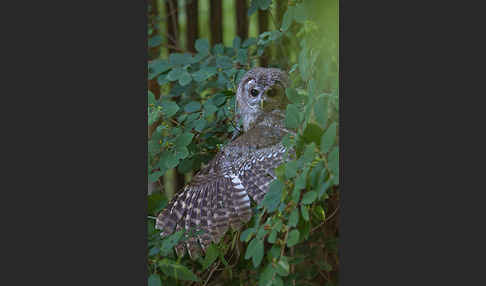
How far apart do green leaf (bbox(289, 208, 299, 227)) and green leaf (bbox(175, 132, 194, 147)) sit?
58 centimetres

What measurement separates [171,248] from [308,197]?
0.50 meters

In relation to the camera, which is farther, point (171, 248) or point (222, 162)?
point (222, 162)

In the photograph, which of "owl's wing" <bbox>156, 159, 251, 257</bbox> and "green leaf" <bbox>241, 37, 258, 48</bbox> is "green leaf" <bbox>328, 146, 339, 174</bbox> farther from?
"green leaf" <bbox>241, 37, 258, 48</bbox>

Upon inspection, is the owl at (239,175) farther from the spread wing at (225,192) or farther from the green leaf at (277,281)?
the green leaf at (277,281)

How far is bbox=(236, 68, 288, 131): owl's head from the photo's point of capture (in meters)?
2.23

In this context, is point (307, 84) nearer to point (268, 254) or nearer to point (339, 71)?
point (339, 71)

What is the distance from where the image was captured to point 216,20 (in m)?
2.44

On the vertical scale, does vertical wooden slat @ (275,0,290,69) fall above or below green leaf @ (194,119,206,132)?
above

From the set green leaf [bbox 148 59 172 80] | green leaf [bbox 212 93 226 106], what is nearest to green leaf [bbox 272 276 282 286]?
green leaf [bbox 212 93 226 106]

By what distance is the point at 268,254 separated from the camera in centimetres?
192

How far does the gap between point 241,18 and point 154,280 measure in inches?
37.4

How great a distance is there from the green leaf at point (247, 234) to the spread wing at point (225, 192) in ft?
0.28

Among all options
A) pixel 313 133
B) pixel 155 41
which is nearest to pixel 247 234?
pixel 313 133

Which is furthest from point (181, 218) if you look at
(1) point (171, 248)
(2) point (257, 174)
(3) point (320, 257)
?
(3) point (320, 257)
